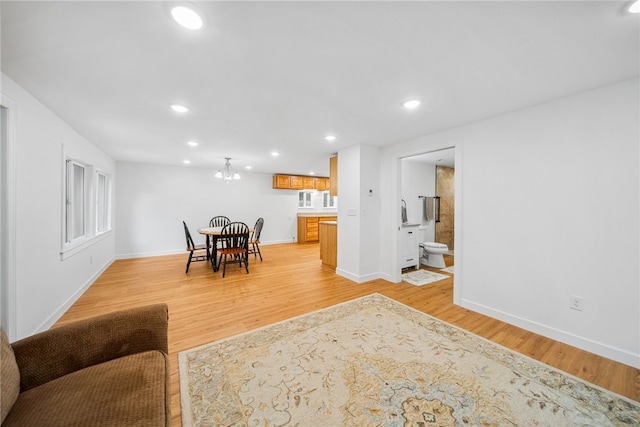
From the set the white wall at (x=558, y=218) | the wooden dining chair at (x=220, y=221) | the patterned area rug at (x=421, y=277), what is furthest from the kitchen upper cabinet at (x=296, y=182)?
the white wall at (x=558, y=218)

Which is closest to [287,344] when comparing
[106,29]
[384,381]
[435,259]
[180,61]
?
[384,381]

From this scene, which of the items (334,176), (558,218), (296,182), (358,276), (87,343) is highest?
(296,182)

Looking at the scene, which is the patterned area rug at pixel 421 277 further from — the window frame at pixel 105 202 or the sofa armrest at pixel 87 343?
the window frame at pixel 105 202

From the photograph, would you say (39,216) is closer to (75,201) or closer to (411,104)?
(75,201)

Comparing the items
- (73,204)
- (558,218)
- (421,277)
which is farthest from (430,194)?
(73,204)

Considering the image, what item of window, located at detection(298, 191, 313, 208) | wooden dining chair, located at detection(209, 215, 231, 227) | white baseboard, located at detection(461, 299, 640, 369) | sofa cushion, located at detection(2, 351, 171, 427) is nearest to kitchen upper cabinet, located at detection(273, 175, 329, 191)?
window, located at detection(298, 191, 313, 208)

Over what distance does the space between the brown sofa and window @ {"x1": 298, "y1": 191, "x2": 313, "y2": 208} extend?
6.64m

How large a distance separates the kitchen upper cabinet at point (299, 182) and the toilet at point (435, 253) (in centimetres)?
402

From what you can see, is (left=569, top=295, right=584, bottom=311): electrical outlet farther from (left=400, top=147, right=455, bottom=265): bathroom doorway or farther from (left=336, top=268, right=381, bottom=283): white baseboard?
(left=400, top=147, right=455, bottom=265): bathroom doorway

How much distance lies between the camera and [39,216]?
224 cm

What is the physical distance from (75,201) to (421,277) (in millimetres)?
5489

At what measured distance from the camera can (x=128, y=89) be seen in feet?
6.63

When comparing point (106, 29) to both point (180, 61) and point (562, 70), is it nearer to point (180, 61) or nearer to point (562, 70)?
point (180, 61)

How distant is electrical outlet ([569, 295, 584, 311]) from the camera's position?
6.75 ft
